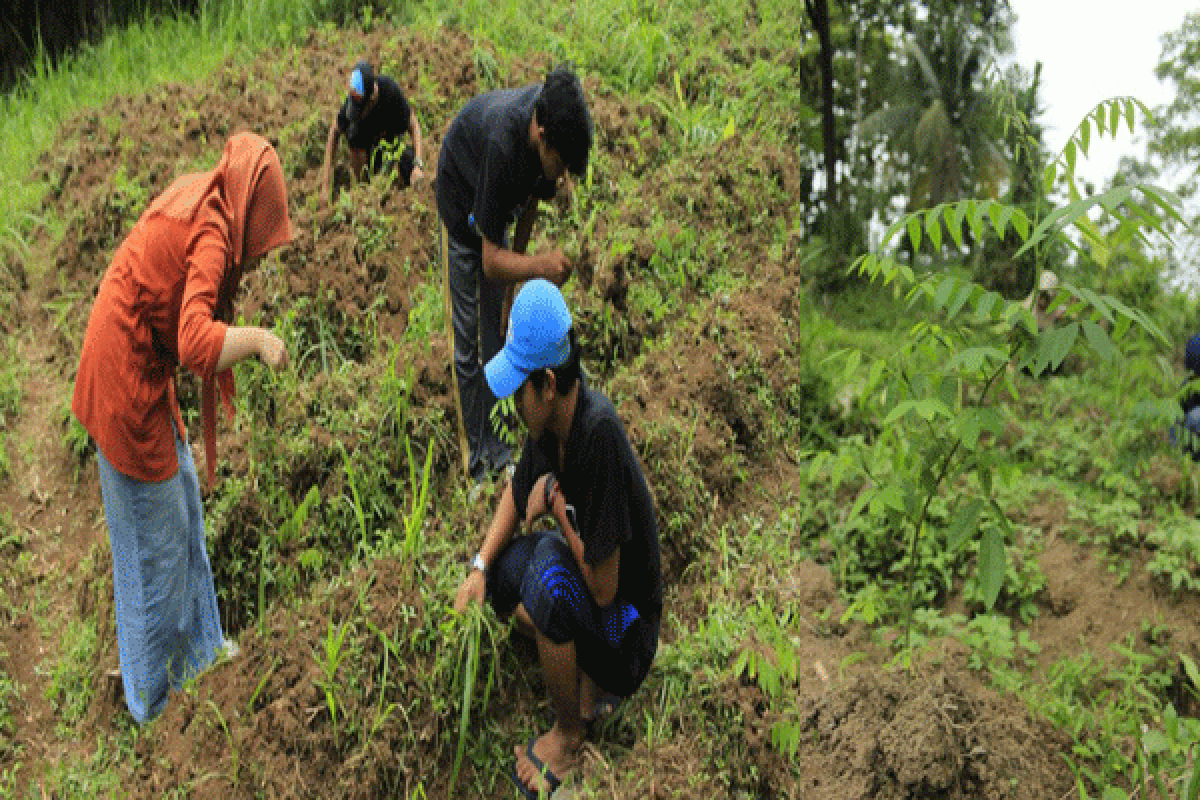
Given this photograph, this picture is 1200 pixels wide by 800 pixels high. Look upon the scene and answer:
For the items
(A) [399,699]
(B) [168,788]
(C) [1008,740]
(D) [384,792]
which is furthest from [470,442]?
(C) [1008,740]

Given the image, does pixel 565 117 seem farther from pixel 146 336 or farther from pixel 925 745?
pixel 925 745

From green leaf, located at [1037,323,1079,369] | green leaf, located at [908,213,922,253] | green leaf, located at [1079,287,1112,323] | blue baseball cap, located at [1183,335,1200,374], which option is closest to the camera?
green leaf, located at [1079,287,1112,323]

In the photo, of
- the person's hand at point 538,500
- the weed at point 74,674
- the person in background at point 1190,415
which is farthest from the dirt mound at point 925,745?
the person in background at point 1190,415

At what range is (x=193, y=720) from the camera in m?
1.85

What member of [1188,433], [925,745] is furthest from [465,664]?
[1188,433]

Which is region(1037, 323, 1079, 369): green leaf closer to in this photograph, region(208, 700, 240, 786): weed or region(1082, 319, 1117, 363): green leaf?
region(1082, 319, 1117, 363): green leaf

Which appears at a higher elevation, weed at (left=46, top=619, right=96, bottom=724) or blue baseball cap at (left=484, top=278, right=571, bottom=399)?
blue baseball cap at (left=484, top=278, right=571, bottom=399)

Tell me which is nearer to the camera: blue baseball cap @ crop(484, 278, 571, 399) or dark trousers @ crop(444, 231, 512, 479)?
blue baseball cap @ crop(484, 278, 571, 399)

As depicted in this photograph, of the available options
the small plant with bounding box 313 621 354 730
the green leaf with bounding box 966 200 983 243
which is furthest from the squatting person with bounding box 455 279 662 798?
the green leaf with bounding box 966 200 983 243

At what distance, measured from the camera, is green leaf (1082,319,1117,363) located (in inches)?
61.9

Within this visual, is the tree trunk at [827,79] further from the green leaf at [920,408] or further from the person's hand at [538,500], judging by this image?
the person's hand at [538,500]

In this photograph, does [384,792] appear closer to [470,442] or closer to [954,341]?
[470,442]

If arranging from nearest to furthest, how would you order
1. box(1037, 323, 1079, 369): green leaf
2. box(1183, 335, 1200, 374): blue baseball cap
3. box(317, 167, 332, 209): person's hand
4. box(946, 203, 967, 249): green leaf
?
1. box(1037, 323, 1079, 369): green leaf
2. box(946, 203, 967, 249): green leaf
3. box(317, 167, 332, 209): person's hand
4. box(1183, 335, 1200, 374): blue baseball cap

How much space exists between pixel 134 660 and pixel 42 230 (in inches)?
48.0
